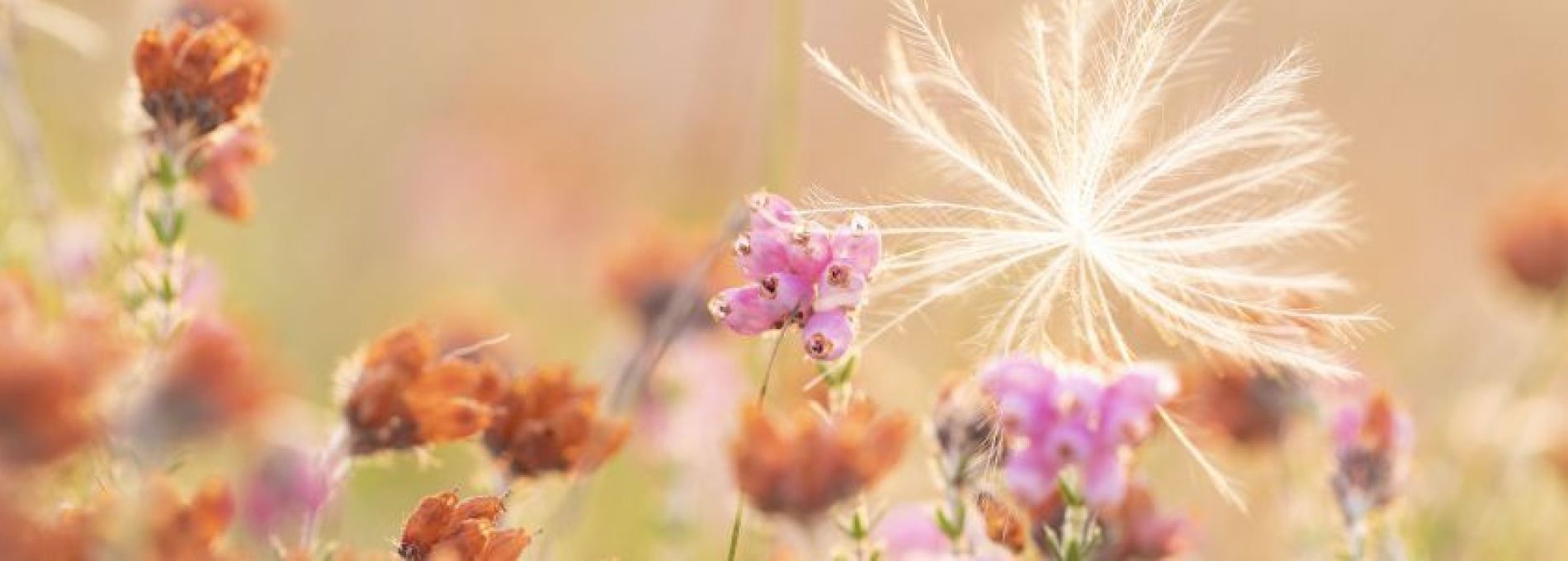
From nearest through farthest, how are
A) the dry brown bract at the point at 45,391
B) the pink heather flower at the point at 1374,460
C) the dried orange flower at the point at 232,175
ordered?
1. the dry brown bract at the point at 45,391
2. the pink heather flower at the point at 1374,460
3. the dried orange flower at the point at 232,175

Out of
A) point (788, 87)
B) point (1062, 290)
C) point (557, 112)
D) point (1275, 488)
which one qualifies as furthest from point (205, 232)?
point (1062, 290)

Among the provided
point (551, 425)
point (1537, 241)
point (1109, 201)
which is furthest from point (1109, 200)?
point (1537, 241)

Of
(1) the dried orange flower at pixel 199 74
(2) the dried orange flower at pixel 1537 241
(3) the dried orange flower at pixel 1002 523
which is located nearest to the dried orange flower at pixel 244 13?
(1) the dried orange flower at pixel 199 74

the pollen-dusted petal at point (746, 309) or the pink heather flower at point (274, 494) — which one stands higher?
the pink heather flower at point (274, 494)

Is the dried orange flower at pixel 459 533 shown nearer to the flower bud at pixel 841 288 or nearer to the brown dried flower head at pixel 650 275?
the flower bud at pixel 841 288

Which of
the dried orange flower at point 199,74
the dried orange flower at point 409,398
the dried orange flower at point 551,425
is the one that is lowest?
the dried orange flower at point 551,425

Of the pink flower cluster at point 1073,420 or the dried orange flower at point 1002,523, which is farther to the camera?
the dried orange flower at point 1002,523

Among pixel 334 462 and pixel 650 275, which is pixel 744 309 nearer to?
pixel 334 462

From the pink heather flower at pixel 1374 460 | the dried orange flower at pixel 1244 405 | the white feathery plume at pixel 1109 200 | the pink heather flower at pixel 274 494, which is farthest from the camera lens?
the dried orange flower at pixel 1244 405
